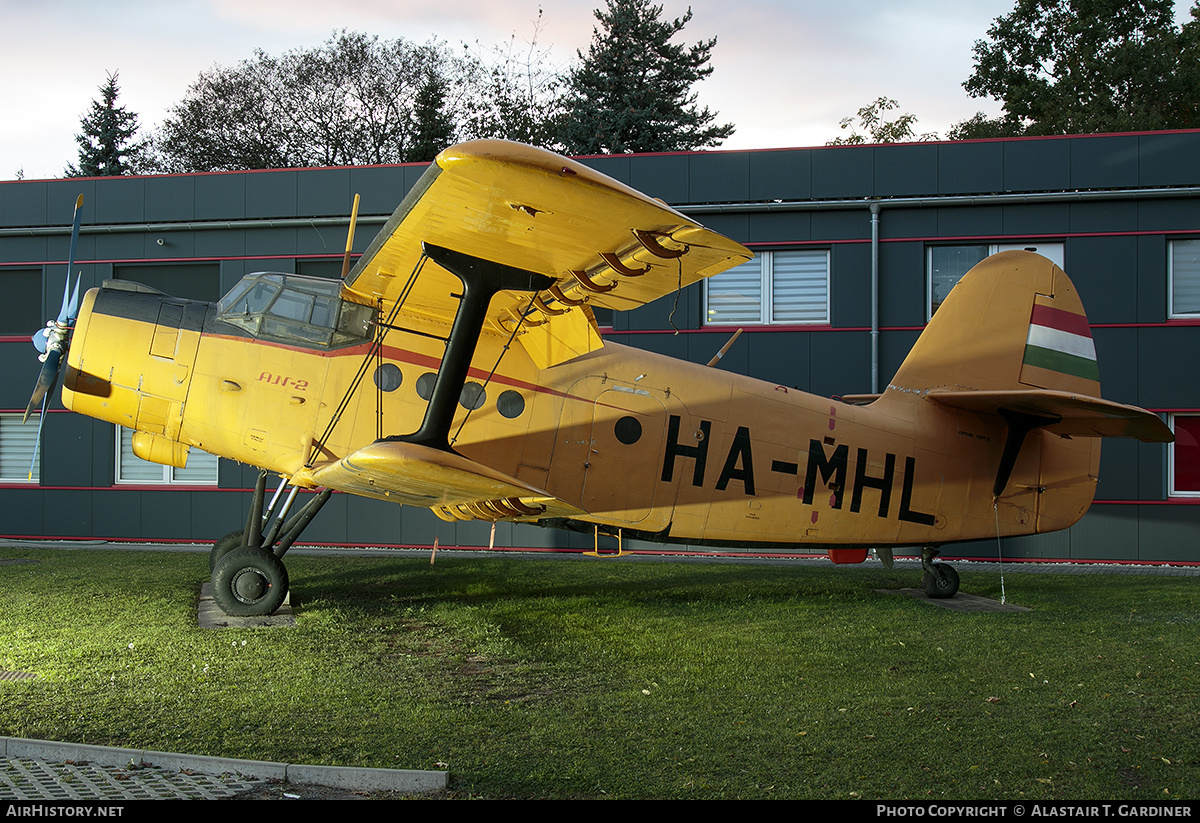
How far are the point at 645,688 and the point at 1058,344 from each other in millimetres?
6452

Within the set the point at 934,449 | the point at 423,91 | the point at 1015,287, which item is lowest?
the point at 934,449

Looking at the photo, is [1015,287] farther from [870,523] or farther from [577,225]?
[577,225]

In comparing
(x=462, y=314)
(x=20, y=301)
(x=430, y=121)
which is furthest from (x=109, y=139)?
(x=462, y=314)

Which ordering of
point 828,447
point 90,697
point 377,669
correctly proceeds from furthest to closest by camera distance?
point 828,447, point 377,669, point 90,697

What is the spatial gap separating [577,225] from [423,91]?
38.2m

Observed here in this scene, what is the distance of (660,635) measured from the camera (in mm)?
7594

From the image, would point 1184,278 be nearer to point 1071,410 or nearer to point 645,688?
point 1071,410

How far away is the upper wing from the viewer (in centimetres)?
491

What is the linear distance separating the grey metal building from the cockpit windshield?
7615 mm

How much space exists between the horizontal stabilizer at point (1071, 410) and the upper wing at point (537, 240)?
3.88 m

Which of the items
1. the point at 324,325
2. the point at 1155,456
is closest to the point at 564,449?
the point at 324,325

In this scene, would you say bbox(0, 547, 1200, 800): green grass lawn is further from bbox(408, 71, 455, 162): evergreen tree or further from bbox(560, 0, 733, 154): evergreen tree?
bbox(408, 71, 455, 162): evergreen tree

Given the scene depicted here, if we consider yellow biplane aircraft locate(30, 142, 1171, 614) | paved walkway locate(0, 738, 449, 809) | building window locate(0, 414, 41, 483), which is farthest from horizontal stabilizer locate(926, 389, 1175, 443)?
building window locate(0, 414, 41, 483)

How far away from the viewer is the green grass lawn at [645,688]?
4262 millimetres
